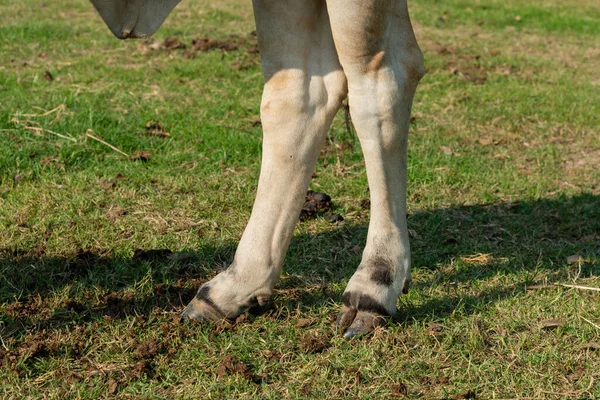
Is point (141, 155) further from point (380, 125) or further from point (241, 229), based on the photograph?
point (380, 125)

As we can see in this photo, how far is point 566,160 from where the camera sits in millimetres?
5012

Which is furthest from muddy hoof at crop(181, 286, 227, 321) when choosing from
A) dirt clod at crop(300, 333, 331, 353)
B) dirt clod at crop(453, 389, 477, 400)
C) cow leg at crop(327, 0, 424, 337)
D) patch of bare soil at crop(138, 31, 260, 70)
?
patch of bare soil at crop(138, 31, 260, 70)

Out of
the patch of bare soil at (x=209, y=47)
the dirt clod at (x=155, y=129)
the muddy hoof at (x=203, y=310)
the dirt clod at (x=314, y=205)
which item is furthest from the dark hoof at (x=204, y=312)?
the patch of bare soil at (x=209, y=47)

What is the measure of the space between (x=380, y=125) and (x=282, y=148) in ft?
1.25

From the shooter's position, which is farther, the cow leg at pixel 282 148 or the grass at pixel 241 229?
the cow leg at pixel 282 148

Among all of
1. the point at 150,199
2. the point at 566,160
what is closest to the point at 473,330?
the point at 150,199

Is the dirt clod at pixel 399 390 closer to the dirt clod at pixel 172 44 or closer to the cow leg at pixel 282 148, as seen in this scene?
the cow leg at pixel 282 148

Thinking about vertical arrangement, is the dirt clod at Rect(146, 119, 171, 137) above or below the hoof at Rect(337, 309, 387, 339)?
below

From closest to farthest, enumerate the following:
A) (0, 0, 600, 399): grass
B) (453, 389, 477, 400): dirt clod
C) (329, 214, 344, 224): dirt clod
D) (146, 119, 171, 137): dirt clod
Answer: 1. (453, 389, 477, 400): dirt clod
2. (0, 0, 600, 399): grass
3. (329, 214, 344, 224): dirt clod
4. (146, 119, 171, 137): dirt clod

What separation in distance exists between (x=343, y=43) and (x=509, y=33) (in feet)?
21.7

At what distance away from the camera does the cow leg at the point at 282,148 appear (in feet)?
9.83

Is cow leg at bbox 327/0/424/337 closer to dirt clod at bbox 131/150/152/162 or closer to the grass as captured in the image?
the grass

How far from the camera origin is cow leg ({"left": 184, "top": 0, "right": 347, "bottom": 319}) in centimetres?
300

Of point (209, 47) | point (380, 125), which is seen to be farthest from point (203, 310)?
point (209, 47)
